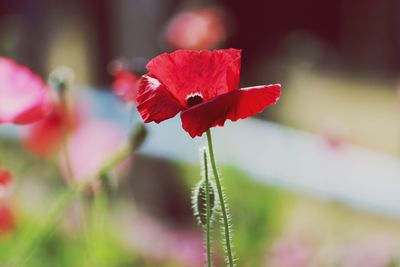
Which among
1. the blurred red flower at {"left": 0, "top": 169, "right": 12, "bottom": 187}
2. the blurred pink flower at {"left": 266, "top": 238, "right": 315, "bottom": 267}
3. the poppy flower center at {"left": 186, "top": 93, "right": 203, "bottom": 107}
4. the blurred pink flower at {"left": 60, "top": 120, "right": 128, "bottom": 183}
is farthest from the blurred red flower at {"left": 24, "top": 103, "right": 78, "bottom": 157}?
the poppy flower center at {"left": 186, "top": 93, "right": 203, "bottom": 107}

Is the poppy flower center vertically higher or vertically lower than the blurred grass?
lower

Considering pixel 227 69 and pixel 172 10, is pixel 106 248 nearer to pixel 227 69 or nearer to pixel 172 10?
pixel 227 69

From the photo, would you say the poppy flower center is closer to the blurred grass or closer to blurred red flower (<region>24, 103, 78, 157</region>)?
blurred red flower (<region>24, 103, 78, 157</region>)

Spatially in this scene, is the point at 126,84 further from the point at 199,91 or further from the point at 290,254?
the point at 290,254

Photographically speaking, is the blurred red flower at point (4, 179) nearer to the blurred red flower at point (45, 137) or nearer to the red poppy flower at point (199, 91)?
the red poppy flower at point (199, 91)

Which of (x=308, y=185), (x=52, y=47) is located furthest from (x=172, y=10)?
(x=308, y=185)

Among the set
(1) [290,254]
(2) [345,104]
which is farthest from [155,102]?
(2) [345,104]
